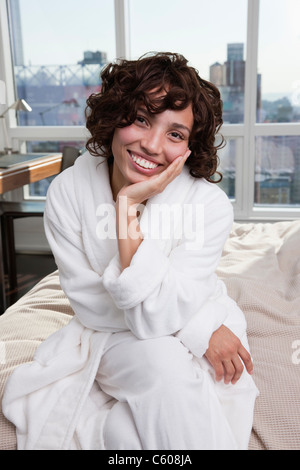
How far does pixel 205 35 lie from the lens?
3645 millimetres

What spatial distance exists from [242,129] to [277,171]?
412 mm

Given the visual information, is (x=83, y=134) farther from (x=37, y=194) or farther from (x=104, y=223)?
(x=104, y=223)

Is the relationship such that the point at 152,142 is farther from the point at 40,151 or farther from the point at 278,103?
the point at 40,151

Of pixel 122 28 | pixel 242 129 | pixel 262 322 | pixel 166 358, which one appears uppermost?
pixel 122 28

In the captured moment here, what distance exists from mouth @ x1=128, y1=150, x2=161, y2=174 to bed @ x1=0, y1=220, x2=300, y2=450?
0.55 meters

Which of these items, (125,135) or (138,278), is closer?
(138,278)

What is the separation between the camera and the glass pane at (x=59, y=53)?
3.74 m

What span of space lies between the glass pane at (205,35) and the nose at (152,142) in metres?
2.69

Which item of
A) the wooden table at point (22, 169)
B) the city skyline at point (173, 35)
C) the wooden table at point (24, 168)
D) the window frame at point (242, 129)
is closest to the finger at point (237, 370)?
the wooden table at point (22, 169)

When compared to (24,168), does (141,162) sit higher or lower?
higher

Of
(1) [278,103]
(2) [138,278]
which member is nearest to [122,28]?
(1) [278,103]

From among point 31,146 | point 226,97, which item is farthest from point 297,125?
point 31,146

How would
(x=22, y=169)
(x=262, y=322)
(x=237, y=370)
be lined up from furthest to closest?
(x=22, y=169), (x=262, y=322), (x=237, y=370)

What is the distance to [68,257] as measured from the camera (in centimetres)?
126
